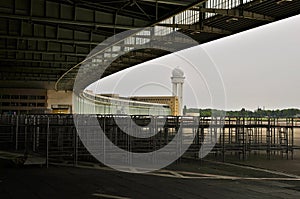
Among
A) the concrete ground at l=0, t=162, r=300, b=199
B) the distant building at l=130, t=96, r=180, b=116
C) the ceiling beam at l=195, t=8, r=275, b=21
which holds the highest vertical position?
the ceiling beam at l=195, t=8, r=275, b=21

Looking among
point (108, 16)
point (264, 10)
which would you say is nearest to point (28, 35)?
point (108, 16)

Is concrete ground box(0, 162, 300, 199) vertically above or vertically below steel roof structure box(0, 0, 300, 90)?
below

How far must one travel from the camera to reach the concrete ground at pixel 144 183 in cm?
992

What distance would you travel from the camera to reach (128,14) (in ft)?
74.2

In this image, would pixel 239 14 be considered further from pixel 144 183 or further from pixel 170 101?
pixel 170 101

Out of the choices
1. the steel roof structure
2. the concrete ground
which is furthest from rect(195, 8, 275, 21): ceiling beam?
the concrete ground

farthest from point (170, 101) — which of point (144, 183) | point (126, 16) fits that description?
point (144, 183)

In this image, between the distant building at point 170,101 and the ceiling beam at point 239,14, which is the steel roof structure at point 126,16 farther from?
the distant building at point 170,101

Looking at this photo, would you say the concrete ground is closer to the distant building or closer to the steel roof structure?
the steel roof structure

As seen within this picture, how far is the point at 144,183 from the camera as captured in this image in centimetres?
1145

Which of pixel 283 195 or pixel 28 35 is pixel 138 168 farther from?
pixel 28 35

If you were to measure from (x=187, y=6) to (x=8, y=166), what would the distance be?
410 inches

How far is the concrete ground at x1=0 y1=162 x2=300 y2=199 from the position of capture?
9.92 m

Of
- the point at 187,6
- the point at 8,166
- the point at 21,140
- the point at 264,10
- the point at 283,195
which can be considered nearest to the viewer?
the point at 283,195
